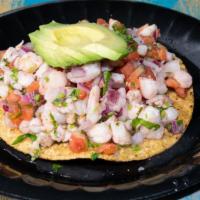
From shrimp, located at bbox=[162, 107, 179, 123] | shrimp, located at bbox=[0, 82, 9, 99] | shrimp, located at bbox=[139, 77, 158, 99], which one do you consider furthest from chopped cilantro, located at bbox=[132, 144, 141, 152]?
shrimp, located at bbox=[0, 82, 9, 99]

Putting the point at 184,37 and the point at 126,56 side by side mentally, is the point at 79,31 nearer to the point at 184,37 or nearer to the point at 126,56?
the point at 126,56

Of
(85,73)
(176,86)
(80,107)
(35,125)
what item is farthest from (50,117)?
(176,86)

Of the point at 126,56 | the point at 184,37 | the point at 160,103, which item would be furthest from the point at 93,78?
the point at 184,37

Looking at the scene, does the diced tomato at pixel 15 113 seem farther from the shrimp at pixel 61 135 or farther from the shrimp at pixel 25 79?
the shrimp at pixel 61 135

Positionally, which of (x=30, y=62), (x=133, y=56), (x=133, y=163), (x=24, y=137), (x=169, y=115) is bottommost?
(x=24, y=137)

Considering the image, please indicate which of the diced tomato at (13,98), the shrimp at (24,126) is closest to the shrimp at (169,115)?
the shrimp at (24,126)

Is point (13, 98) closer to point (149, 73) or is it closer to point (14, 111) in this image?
point (14, 111)

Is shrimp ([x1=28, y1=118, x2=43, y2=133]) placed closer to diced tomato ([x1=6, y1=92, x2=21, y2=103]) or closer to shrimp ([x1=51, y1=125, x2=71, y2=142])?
shrimp ([x1=51, y1=125, x2=71, y2=142])
